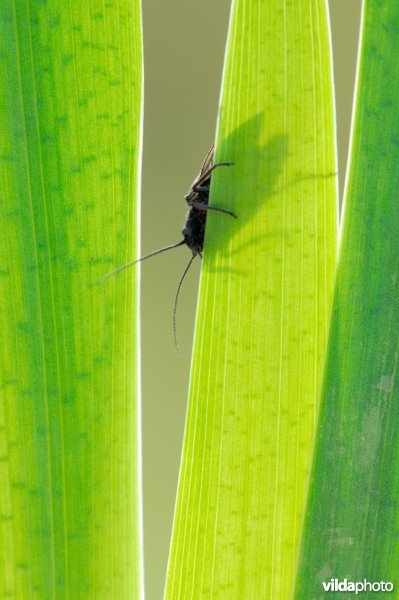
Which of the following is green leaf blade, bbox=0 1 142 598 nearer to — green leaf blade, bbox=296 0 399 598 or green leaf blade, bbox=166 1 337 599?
green leaf blade, bbox=166 1 337 599

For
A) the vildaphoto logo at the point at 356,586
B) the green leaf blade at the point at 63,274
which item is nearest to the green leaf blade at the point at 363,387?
the vildaphoto logo at the point at 356,586

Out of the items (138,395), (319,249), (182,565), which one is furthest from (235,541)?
(319,249)

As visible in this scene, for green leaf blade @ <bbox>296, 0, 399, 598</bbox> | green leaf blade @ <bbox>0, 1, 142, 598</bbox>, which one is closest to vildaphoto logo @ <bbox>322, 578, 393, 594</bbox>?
green leaf blade @ <bbox>296, 0, 399, 598</bbox>

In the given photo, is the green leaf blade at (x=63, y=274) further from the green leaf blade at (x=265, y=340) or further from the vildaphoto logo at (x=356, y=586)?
the vildaphoto logo at (x=356, y=586)

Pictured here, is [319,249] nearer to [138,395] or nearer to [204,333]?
[204,333]

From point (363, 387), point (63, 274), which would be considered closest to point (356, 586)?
point (363, 387)

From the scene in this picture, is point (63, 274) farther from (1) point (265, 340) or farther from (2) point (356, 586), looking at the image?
(2) point (356, 586)
